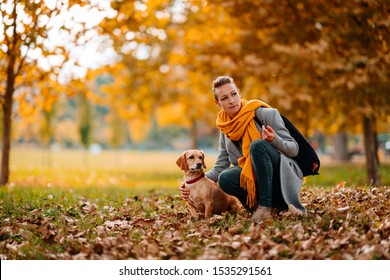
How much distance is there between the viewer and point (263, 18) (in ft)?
42.5

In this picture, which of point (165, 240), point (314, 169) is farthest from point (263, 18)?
point (165, 240)

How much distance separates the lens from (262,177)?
5375 mm

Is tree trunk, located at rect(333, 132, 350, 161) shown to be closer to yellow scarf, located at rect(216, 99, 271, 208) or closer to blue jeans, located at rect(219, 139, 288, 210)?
blue jeans, located at rect(219, 139, 288, 210)

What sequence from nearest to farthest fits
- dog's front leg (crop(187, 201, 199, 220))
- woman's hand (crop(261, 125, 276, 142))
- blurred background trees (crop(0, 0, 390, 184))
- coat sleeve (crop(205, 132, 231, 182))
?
woman's hand (crop(261, 125, 276, 142)) < dog's front leg (crop(187, 201, 199, 220)) < coat sleeve (crop(205, 132, 231, 182)) < blurred background trees (crop(0, 0, 390, 184))

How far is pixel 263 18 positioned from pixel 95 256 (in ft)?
32.1

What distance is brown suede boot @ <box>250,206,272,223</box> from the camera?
5410mm

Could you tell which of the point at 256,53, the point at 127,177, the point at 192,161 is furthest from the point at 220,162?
the point at 127,177

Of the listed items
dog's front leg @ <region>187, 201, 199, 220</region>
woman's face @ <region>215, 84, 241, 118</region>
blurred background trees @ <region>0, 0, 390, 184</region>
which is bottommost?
dog's front leg @ <region>187, 201, 199, 220</region>

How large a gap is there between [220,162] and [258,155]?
0.90 meters

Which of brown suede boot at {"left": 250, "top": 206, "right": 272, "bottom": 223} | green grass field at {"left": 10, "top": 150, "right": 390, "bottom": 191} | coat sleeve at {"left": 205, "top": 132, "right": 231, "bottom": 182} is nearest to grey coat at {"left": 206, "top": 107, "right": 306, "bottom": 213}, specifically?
brown suede boot at {"left": 250, "top": 206, "right": 272, "bottom": 223}

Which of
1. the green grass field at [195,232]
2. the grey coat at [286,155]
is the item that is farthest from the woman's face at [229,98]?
the green grass field at [195,232]

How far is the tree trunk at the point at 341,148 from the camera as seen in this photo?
2728cm

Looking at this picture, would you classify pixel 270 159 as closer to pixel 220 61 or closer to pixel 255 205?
pixel 255 205

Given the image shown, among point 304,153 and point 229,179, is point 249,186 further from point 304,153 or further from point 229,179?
point 304,153
